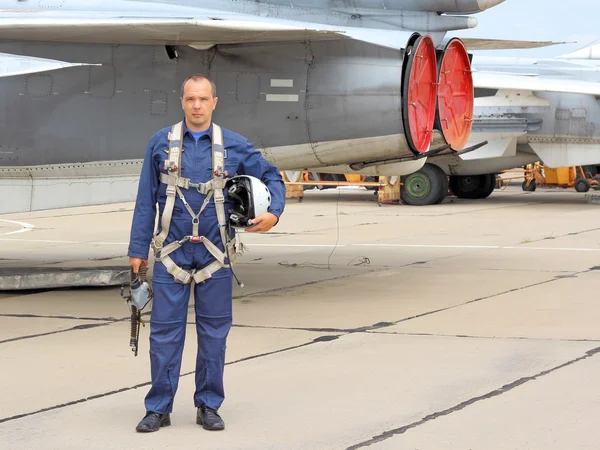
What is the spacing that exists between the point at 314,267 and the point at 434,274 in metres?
1.54

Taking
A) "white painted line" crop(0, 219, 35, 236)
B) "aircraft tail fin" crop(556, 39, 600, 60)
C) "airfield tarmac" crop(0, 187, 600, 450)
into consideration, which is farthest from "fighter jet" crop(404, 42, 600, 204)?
"white painted line" crop(0, 219, 35, 236)

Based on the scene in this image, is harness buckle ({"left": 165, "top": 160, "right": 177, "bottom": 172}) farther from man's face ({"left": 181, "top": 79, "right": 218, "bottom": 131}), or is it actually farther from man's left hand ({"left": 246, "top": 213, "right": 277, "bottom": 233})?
man's left hand ({"left": 246, "top": 213, "right": 277, "bottom": 233})

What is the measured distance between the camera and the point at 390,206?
23.8m

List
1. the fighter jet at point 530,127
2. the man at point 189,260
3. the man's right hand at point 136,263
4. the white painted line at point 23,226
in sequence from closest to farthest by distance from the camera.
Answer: the man at point 189,260 < the man's right hand at point 136,263 < the white painted line at point 23,226 < the fighter jet at point 530,127

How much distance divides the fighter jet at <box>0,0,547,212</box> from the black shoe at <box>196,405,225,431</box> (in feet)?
16.0

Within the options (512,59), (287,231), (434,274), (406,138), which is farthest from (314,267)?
(512,59)

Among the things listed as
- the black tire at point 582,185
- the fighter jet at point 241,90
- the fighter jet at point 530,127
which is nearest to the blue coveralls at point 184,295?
the fighter jet at point 241,90

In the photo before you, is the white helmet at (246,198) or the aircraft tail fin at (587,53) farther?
the aircraft tail fin at (587,53)

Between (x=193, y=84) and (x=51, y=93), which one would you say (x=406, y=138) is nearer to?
(x=51, y=93)

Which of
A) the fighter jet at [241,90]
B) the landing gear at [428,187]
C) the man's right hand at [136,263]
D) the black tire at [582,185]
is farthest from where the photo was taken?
the black tire at [582,185]

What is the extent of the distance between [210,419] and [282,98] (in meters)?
5.06

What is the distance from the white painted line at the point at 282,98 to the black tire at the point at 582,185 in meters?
21.1

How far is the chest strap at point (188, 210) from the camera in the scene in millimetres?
5242

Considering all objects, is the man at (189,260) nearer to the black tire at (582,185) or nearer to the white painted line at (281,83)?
the white painted line at (281,83)
